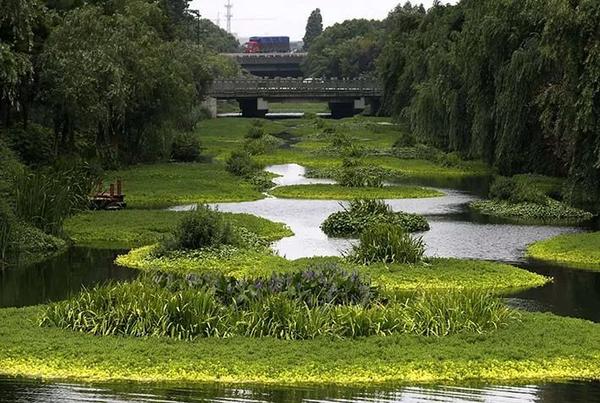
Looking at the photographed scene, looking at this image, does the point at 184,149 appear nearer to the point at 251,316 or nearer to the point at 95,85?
the point at 95,85

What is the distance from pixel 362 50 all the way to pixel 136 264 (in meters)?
152

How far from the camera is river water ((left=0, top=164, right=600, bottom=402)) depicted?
50.4 ft

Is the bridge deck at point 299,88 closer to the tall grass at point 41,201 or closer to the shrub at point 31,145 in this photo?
the shrub at point 31,145

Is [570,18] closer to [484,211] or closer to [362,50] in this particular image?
[484,211]

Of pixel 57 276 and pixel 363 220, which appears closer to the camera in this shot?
pixel 57 276

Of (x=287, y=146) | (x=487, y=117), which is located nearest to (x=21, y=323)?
(x=487, y=117)

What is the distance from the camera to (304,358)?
1706cm

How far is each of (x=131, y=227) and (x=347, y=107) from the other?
360 ft

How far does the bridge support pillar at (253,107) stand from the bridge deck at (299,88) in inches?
114

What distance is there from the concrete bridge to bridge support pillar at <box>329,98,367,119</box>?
50 cm

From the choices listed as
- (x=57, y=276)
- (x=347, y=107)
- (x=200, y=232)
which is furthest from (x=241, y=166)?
(x=347, y=107)

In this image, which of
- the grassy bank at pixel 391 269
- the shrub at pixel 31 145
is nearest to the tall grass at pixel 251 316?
the grassy bank at pixel 391 269

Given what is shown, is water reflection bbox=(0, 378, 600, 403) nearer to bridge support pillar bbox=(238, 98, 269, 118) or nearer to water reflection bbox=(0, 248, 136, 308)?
water reflection bbox=(0, 248, 136, 308)

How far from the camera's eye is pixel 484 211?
42438mm
